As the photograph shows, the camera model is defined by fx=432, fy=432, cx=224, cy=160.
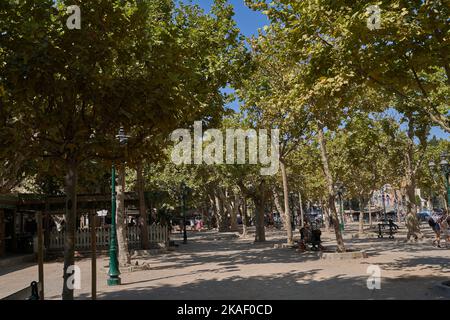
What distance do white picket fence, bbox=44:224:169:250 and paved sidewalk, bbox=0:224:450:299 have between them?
5.32 meters

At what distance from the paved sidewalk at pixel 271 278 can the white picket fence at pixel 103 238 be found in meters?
5.32

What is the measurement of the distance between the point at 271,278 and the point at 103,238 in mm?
15185

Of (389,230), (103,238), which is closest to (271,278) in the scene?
(103,238)

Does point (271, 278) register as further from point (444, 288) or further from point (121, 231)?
point (121, 231)

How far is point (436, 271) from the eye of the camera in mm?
12625

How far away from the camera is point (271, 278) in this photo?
12727 millimetres

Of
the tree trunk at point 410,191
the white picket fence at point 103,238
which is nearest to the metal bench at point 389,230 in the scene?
the tree trunk at point 410,191

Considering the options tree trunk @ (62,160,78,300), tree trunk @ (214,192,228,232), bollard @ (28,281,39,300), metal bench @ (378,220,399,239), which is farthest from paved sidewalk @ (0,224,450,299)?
tree trunk @ (214,192,228,232)

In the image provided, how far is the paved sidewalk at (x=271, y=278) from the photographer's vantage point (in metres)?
10.2

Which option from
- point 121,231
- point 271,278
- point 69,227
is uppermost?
point 69,227

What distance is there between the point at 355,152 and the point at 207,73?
14.9 metres

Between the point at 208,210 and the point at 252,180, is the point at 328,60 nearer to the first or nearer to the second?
the point at 252,180

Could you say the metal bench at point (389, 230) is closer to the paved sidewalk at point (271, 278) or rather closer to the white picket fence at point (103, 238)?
the paved sidewalk at point (271, 278)
